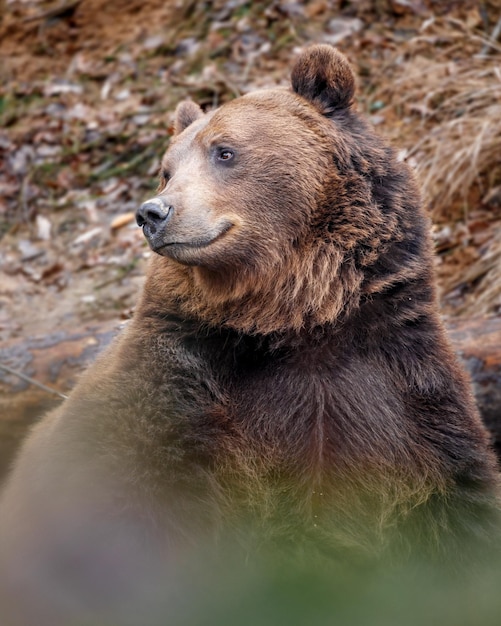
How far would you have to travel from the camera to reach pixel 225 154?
14.4 feet

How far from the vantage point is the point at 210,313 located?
4.33 metres

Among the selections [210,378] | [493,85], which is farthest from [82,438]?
[493,85]

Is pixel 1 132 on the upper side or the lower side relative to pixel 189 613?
lower

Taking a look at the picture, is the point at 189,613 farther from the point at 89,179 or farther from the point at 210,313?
the point at 89,179

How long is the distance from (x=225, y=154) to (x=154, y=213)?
0.67 metres

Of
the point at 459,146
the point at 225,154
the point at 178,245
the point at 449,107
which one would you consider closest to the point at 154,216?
the point at 178,245

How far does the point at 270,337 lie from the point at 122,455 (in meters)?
1.01

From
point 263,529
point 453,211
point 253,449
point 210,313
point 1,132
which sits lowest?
point 1,132

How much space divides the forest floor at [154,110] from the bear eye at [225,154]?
3487 millimetres

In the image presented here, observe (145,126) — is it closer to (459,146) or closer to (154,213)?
(459,146)

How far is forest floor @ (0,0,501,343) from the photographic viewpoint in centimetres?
848

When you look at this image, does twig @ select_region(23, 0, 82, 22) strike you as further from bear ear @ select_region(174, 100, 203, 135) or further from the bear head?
the bear head

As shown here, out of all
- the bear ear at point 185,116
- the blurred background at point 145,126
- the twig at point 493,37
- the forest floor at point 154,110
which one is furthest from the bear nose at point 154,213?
the twig at point 493,37

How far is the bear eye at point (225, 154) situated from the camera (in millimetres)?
4367
